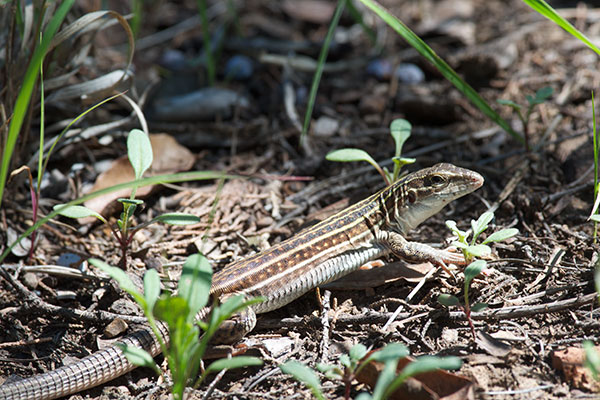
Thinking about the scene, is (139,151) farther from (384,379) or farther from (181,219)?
(384,379)

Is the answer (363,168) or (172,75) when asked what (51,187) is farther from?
(363,168)

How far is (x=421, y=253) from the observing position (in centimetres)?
364

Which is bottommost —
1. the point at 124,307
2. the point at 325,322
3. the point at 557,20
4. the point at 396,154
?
the point at 124,307

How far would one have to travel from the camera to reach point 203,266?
2760 millimetres

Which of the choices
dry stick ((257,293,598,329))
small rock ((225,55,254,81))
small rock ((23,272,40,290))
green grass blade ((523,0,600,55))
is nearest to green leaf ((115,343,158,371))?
dry stick ((257,293,598,329))

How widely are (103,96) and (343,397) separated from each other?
3.07 metres

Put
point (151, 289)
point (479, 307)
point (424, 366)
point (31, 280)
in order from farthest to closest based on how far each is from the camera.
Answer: point (31, 280) → point (479, 307) → point (151, 289) → point (424, 366)

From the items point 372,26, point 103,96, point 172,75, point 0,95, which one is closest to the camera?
point 0,95

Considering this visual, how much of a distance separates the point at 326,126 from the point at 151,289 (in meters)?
3.14

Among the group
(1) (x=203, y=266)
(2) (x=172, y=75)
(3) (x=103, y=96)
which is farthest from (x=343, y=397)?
(2) (x=172, y=75)

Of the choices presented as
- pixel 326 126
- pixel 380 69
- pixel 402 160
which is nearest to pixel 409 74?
pixel 380 69

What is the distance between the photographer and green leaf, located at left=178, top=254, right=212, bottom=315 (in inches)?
103

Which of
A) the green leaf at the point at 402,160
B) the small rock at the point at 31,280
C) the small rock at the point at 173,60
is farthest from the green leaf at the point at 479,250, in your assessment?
the small rock at the point at 173,60

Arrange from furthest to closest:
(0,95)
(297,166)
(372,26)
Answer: (372,26), (297,166), (0,95)
